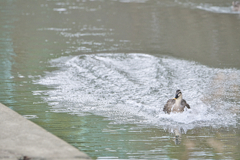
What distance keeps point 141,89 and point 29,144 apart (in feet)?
16.9

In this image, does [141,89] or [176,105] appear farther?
[141,89]

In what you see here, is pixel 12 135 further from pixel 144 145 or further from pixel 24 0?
pixel 24 0

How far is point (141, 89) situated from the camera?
10.5 meters

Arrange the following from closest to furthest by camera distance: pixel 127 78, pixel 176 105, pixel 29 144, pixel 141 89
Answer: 1. pixel 29 144
2. pixel 176 105
3. pixel 141 89
4. pixel 127 78

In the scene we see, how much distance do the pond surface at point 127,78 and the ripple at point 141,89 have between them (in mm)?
24

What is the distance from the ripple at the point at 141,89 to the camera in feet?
27.7

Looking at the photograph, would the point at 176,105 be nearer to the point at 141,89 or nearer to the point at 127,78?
the point at 141,89

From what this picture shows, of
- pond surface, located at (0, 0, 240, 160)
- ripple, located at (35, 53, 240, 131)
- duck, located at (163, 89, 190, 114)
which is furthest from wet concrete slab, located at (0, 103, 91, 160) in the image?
duck, located at (163, 89, 190, 114)

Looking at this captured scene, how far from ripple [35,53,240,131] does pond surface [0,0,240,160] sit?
0.02 m

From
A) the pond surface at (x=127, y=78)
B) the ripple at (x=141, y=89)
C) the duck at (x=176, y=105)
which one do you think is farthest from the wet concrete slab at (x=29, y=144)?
the duck at (x=176, y=105)

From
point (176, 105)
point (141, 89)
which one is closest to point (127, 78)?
point (141, 89)

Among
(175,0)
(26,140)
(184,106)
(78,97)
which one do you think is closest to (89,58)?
(78,97)

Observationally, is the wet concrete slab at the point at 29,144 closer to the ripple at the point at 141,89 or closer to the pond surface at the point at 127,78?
the pond surface at the point at 127,78

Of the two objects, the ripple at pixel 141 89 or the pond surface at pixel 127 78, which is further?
the ripple at pixel 141 89
